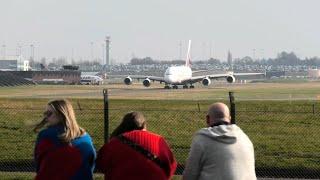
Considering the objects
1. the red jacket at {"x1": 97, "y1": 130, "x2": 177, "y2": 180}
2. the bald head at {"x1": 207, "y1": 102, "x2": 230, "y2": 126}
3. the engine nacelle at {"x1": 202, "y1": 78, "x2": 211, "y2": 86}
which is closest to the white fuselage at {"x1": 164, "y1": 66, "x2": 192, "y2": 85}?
the engine nacelle at {"x1": 202, "y1": 78, "x2": 211, "y2": 86}

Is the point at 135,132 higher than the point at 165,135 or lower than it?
higher

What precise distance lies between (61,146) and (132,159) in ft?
2.01

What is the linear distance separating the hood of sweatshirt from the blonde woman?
3.32 ft

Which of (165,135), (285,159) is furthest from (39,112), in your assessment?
(285,159)

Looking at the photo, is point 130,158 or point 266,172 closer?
point 130,158

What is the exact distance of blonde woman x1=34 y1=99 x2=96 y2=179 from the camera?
5.34m

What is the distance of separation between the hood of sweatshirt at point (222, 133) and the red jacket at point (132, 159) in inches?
15.9

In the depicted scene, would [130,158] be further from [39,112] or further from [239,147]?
[39,112]

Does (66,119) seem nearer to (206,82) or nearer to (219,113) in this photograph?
(219,113)

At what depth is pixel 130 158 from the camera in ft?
17.3

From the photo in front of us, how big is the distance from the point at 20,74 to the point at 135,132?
112m

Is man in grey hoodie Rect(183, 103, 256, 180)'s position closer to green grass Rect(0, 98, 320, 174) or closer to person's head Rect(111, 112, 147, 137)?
person's head Rect(111, 112, 147, 137)

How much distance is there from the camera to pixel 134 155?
529cm

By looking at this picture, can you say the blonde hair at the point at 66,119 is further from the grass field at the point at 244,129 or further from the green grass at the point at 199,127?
the green grass at the point at 199,127
